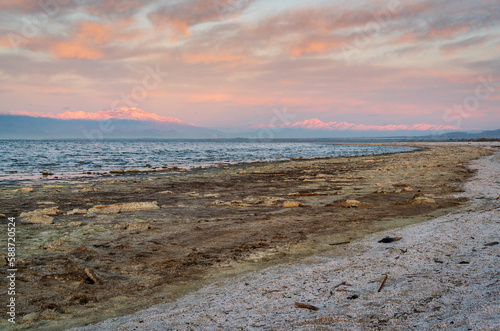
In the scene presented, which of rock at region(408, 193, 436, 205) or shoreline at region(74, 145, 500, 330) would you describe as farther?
rock at region(408, 193, 436, 205)

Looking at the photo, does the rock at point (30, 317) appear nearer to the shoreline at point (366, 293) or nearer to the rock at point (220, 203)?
the shoreline at point (366, 293)

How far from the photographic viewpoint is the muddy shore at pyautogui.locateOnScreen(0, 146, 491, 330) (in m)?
5.32

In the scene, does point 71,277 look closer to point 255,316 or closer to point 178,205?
point 255,316

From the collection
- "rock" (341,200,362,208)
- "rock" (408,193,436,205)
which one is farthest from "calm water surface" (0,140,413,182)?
"rock" (408,193,436,205)

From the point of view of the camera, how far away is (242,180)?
21797 mm

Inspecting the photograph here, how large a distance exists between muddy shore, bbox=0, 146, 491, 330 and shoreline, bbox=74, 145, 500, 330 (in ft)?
2.39

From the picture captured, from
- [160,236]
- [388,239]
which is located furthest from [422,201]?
[160,236]

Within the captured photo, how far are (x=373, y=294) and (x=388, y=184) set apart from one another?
46.7 feet

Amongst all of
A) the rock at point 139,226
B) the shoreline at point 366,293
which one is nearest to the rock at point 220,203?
the rock at point 139,226

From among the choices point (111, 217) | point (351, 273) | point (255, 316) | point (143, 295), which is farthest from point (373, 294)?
point (111, 217)

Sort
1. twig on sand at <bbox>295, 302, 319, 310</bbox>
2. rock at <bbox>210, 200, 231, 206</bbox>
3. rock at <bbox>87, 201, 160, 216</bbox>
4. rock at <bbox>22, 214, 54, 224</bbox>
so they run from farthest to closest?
rock at <bbox>210, 200, 231, 206</bbox> < rock at <bbox>87, 201, 160, 216</bbox> < rock at <bbox>22, 214, 54, 224</bbox> < twig on sand at <bbox>295, 302, 319, 310</bbox>

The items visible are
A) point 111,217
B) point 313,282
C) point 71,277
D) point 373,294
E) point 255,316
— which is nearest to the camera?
point 255,316

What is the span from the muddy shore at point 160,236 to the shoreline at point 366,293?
73cm

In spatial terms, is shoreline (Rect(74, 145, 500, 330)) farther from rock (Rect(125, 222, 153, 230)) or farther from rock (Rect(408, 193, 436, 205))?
rock (Rect(408, 193, 436, 205))
